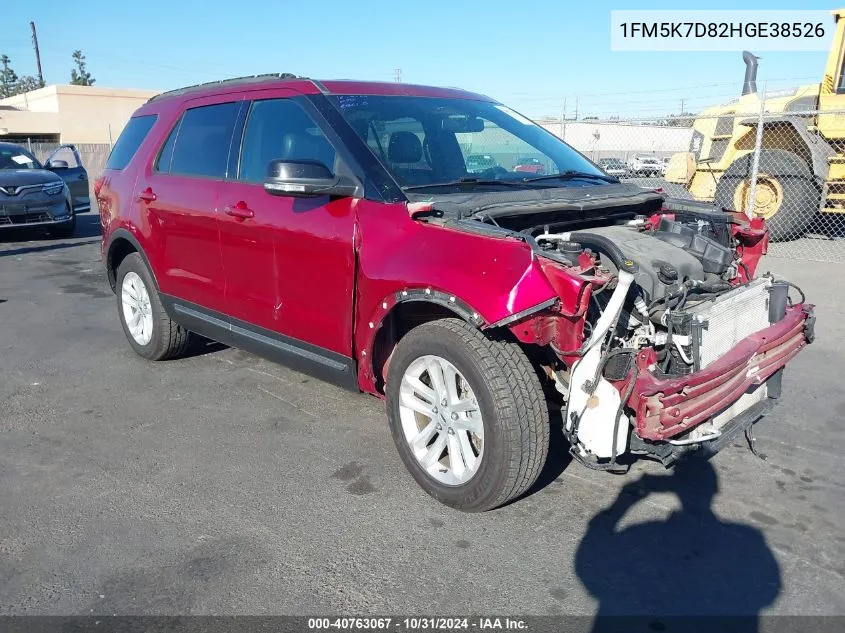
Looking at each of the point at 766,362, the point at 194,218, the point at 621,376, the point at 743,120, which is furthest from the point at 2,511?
the point at 743,120

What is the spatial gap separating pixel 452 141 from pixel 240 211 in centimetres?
132

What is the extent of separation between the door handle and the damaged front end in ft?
5.02

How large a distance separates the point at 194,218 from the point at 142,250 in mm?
877

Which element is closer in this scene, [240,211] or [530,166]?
[240,211]

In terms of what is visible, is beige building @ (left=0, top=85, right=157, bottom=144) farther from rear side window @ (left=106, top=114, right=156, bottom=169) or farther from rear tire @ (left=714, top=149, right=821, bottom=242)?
rear side window @ (left=106, top=114, right=156, bottom=169)

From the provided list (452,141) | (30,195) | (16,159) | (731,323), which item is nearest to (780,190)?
(452,141)

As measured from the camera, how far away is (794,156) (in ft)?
34.5

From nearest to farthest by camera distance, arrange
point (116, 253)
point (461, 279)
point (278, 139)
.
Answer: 1. point (461, 279)
2. point (278, 139)
3. point (116, 253)

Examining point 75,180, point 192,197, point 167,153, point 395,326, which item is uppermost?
point 167,153

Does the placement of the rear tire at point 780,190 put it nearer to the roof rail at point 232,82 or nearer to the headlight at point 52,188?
the roof rail at point 232,82

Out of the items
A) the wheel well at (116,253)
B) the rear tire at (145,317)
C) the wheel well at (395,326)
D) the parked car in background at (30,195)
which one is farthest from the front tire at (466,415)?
the parked car in background at (30,195)

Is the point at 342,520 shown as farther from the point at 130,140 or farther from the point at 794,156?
the point at 794,156

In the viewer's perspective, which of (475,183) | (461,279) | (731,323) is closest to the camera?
(461,279)

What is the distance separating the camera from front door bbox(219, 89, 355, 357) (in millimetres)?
3604
